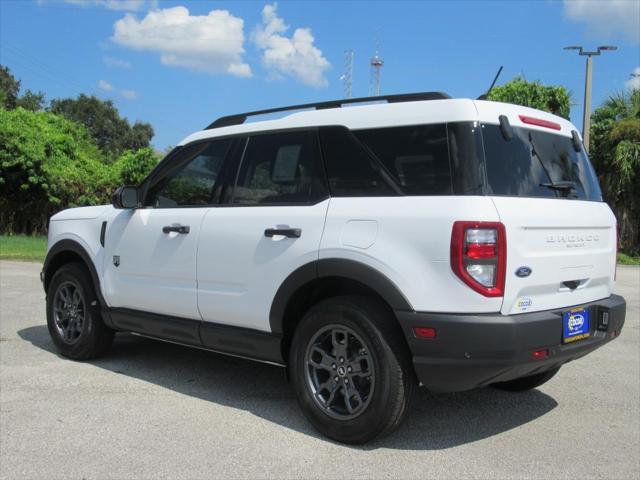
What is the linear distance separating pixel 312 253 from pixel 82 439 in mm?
1824

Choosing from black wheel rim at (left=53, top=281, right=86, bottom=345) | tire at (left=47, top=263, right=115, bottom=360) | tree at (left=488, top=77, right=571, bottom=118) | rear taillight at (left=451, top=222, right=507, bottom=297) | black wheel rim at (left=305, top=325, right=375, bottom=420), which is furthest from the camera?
tree at (left=488, top=77, right=571, bottom=118)

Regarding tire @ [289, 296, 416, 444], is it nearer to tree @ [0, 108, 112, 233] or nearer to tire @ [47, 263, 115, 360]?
tire @ [47, 263, 115, 360]

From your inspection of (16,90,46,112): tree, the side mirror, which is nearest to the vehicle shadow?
the side mirror

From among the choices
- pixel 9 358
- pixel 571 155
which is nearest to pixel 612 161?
pixel 571 155

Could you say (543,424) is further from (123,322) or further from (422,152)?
(123,322)

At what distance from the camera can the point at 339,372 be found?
3.92m

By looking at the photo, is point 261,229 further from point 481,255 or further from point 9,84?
point 9,84

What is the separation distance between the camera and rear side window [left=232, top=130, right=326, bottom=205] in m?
4.19

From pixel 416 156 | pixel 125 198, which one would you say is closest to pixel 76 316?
pixel 125 198

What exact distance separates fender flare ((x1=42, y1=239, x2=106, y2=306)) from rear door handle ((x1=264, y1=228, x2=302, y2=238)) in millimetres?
2038

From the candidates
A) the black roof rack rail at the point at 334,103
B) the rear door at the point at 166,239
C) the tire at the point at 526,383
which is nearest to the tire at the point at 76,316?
the rear door at the point at 166,239

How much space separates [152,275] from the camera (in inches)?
197

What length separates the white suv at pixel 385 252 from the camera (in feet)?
11.3

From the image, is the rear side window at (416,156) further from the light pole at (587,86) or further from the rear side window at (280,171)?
the light pole at (587,86)
